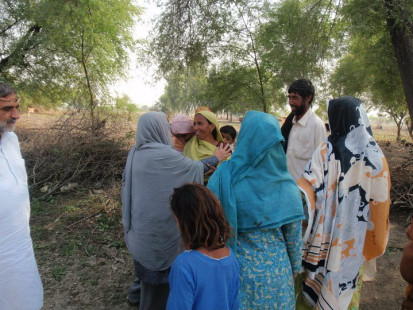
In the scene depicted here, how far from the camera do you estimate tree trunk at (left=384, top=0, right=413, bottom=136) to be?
4492mm

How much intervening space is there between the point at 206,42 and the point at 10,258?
20.0 feet

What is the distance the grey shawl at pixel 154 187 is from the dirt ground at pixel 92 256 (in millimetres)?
1175

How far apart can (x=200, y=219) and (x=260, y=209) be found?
1.28 feet

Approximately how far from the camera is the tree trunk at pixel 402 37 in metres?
4.49

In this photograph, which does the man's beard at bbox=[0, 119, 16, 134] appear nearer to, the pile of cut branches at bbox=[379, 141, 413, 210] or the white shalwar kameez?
the white shalwar kameez

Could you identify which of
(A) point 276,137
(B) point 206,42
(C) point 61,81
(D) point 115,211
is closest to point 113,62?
(C) point 61,81

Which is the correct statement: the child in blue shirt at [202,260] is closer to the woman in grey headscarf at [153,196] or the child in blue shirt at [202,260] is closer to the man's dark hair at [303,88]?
the woman in grey headscarf at [153,196]

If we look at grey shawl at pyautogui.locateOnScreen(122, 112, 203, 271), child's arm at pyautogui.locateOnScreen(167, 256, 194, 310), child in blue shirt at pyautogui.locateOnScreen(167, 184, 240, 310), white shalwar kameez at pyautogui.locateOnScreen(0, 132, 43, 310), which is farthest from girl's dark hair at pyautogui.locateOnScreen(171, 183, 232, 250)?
white shalwar kameez at pyautogui.locateOnScreen(0, 132, 43, 310)

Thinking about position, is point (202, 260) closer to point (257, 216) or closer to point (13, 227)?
point (257, 216)

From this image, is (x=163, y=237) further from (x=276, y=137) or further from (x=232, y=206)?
(x=276, y=137)

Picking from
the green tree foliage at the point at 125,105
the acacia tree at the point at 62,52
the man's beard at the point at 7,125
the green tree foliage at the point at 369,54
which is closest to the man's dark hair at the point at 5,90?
the man's beard at the point at 7,125

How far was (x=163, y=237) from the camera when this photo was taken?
2.15 m

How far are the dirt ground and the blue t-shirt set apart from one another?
1.91 m

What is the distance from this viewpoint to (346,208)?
200cm
